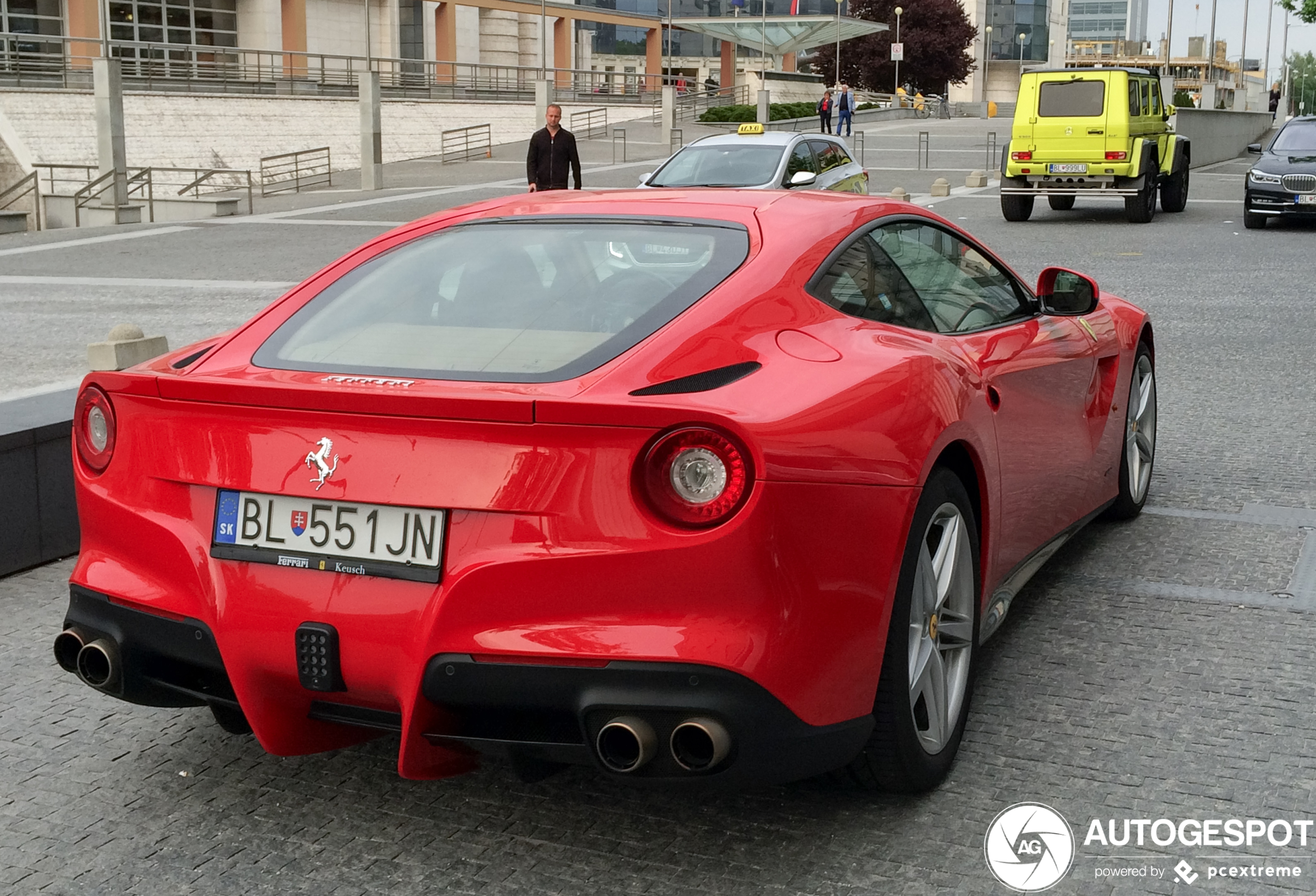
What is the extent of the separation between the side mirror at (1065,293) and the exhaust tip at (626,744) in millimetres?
2410

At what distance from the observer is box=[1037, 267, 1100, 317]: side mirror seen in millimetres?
4629

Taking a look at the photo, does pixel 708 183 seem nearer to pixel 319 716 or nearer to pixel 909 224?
pixel 909 224

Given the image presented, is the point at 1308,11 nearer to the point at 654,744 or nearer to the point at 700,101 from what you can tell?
the point at 700,101

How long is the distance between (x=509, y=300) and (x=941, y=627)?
1.24m

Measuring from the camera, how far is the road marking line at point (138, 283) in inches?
615

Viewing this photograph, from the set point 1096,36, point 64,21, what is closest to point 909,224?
point 64,21

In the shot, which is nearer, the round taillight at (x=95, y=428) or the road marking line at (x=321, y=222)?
the round taillight at (x=95, y=428)

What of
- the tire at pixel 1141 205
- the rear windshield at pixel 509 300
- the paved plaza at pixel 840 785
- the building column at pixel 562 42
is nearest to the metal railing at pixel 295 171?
the tire at pixel 1141 205

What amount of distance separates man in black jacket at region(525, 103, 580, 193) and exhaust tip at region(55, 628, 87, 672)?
1590 cm

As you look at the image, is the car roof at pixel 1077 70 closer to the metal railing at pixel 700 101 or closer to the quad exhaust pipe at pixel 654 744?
the quad exhaust pipe at pixel 654 744

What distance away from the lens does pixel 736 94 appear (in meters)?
72.7

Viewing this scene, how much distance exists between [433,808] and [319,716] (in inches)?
16.9

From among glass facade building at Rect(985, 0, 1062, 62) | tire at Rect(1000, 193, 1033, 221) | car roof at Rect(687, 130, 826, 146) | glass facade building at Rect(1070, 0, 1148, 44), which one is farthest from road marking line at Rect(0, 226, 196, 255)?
glass facade building at Rect(1070, 0, 1148, 44)

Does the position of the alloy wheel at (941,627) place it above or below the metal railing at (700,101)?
below
